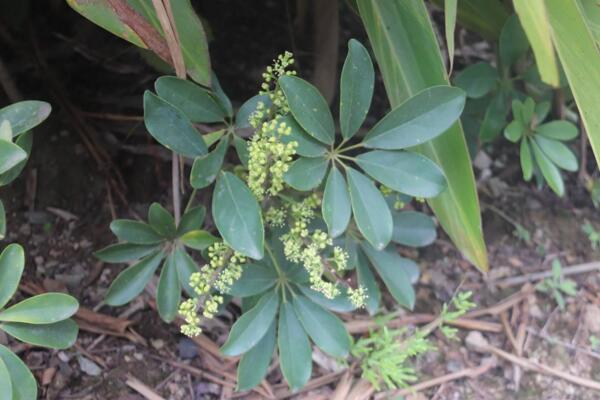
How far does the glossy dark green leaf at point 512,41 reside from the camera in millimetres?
1005

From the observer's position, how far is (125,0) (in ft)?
2.37

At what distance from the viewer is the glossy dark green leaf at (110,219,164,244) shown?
829mm

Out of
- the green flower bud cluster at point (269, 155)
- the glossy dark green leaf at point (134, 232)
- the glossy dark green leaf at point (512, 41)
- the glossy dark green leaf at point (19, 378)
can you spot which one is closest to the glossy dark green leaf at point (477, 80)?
the glossy dark green leaf at point (512, 41)

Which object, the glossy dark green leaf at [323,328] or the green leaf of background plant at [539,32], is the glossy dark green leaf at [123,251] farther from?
the green leaf of background plant at [539,32]

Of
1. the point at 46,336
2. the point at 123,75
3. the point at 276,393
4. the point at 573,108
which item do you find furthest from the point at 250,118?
the point at 573,108

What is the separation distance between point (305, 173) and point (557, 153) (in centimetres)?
59

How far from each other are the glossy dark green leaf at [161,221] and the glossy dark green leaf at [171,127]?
4.7 inches

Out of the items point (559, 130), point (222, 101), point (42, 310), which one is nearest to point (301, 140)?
point (222, 101)

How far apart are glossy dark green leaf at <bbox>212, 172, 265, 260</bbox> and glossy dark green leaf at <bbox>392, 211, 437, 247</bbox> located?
350mm

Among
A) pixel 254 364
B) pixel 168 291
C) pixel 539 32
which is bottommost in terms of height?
pixel 254 364

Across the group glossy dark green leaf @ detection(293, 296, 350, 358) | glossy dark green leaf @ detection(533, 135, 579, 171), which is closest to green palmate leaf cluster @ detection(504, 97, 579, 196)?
glossy dark green leaf @ detection(533, 135, 579, 171)

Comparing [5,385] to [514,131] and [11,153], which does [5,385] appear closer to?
[11,153]

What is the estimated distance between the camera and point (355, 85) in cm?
74

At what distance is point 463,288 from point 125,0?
81 cm
